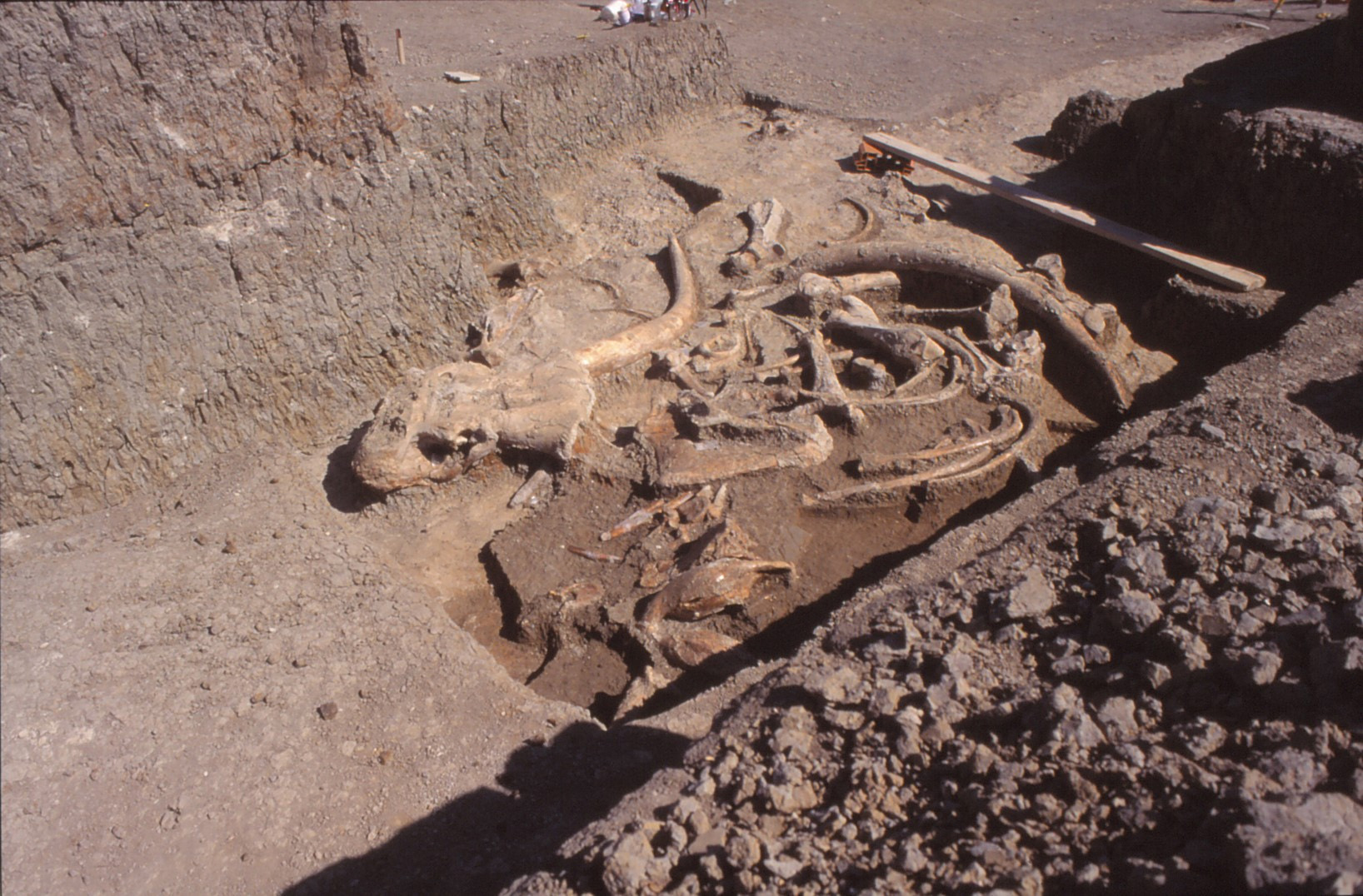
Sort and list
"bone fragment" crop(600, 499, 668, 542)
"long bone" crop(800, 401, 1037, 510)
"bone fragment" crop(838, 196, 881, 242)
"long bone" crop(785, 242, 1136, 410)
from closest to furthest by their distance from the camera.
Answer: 1. "bone fragment" crop(600, 499, 668, 542)
2. "long bone" crop(800, 401, 1037, 510)
3. "long bone" crop(785, 242, 1136, 410)
4. "bone fragment" crop(838, 196, 881, 242)

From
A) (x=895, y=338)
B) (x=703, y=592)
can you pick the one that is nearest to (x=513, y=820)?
(x=703, y=592)

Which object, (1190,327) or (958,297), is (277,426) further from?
(1190,327)

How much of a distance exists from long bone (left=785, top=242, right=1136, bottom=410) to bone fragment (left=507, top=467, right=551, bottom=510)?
2.58 metres

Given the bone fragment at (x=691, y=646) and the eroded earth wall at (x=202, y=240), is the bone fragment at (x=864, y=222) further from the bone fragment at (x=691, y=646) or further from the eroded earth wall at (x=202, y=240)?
the bone fragment at (x=691, y=646)

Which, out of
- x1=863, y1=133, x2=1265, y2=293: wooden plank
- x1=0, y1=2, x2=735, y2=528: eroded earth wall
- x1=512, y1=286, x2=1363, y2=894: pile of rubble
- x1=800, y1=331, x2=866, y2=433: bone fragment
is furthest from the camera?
x1=863, y1=133, x2=1265, y2=293: wooden plank

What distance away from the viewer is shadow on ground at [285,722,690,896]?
2988 mm

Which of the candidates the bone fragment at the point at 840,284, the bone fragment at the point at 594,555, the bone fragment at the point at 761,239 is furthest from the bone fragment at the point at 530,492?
the bone fragment at the point at 761,239

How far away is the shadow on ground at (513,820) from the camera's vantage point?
2988mm

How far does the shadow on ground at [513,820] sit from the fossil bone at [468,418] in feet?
5.82

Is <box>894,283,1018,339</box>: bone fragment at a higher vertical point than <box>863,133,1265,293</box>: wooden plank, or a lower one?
lower

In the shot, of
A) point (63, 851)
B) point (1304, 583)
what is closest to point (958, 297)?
point (1304, 583)

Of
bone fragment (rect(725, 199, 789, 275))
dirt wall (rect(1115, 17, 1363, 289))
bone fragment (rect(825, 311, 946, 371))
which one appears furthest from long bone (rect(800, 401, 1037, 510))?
dirt wall (rect(1115, 17, 1363, 289))

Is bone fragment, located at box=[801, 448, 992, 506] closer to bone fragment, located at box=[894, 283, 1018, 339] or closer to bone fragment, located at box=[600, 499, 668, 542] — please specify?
bone fragment, located at box=[600, 499, 668, 542]

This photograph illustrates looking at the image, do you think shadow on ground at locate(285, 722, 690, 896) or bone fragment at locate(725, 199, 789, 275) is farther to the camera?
bone fragment at locate(725, 199, 789, 275)
